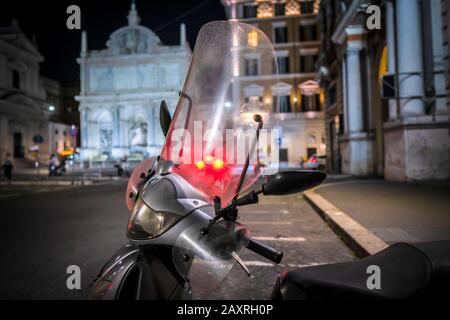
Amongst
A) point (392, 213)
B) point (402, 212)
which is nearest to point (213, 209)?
point (392, 213)

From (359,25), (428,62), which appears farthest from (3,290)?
(359,25)

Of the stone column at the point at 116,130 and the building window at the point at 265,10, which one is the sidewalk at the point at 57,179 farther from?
the building window at the point at 265,10

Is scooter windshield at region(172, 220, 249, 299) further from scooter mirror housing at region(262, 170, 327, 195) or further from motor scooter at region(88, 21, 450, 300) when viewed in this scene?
scooter mirror housing at region(262, 170, 327, 195)

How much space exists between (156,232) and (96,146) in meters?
53.5

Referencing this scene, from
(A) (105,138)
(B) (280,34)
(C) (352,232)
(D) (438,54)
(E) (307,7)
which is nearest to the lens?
(C) (352,232)

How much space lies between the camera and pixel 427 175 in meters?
10.2

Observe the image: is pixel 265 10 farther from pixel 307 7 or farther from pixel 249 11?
pixel 307 7

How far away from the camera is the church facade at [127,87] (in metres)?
48.8

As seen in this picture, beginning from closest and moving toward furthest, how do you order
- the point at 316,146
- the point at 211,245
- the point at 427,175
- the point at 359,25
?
the point at 211,245 < the point at 427,175 < the point at 359,25 < the point at 316,146

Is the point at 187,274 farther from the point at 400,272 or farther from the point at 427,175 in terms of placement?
the point at 427,175

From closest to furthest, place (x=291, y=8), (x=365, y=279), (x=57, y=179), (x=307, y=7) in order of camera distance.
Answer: (x=365, y=279), (x=57, y=179), (x=307, y=7), (x=291, y=8)

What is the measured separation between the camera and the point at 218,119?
179 centimetres

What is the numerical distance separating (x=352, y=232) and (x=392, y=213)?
1.74 metres

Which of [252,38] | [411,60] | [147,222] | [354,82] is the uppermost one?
[354,82]
